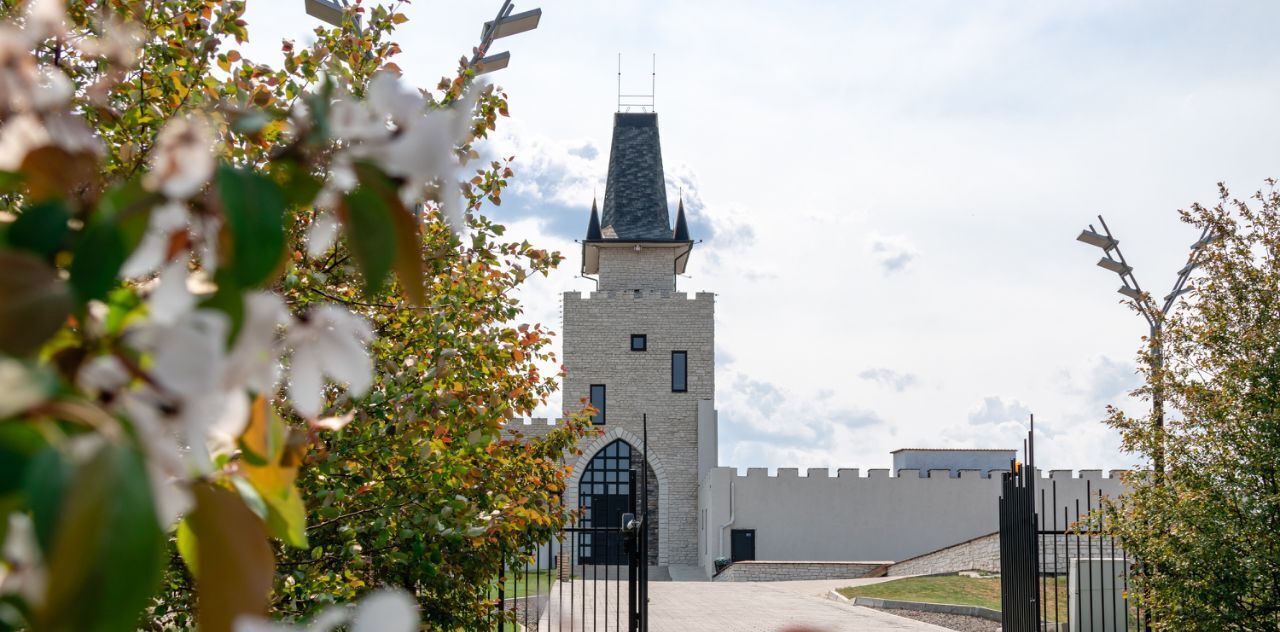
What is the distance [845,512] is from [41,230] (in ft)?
121

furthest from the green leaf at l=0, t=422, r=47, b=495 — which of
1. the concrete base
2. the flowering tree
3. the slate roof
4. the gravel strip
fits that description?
the slate roof

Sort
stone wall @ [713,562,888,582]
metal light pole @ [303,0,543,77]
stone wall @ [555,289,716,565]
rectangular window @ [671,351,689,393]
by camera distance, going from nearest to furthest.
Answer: metal light pole @ [303,0,543,77], stone wall @ [713,562,888,582], stone wall @ [555,289,716,565], rectangular window @ [671,351,689,393]

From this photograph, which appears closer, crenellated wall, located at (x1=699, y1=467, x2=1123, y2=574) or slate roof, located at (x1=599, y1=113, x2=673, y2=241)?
crenellated wall, located at (x1=699, y1=467, x2=1123, y2=574)

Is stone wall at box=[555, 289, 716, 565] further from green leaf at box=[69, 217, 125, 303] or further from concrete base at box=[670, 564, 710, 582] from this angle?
green leaf at box=[69, 217, 125, 303]

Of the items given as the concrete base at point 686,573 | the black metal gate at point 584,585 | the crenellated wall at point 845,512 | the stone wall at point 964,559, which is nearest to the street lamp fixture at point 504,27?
the black metal gate at point 584,585

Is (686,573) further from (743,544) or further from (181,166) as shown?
(181,166)

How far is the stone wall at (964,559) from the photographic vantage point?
78.5 ft

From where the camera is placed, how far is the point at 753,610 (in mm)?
18969

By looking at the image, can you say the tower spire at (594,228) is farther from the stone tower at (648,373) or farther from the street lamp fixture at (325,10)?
the street lamp fixture at (325,10)

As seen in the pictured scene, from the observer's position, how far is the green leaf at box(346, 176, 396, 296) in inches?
23.4

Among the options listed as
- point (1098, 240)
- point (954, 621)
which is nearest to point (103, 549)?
point (1098, 240)

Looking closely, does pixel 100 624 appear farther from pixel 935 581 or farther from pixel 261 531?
pixel 935 581

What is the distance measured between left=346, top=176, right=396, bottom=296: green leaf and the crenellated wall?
35624mm

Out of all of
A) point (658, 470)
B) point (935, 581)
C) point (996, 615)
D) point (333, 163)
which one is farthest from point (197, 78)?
point (658, 470)
